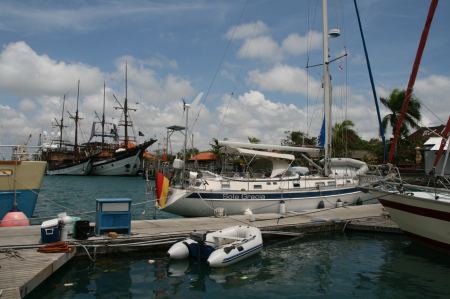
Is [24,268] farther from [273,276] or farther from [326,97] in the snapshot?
[326,97]

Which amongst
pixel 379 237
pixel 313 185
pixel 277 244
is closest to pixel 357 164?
pixel 313 185

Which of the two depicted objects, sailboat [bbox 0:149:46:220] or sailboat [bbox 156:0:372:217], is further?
sailboat [bbox 156:0:372:217]

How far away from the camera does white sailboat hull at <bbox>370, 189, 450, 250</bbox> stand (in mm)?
13023

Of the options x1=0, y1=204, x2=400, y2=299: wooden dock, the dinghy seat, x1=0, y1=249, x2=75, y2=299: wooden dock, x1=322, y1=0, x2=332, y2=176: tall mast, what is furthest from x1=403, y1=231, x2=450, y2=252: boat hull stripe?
x1=0, y1=249, x2=75, y2=299: wooden dock

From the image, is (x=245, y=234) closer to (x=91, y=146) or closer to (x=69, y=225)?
(x=69, y=225)

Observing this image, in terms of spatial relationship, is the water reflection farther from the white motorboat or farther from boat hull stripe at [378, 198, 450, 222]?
boat hull stripe at [378, 198, 450, 222]

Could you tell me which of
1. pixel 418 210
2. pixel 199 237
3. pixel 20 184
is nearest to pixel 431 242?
pixel 418 210

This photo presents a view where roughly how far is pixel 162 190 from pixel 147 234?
5158mm

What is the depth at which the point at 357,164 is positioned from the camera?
25453 millimetres

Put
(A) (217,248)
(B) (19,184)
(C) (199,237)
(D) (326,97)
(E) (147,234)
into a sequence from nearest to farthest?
1. (A) (217,248)
2. (C) (199,237)
3. (E) (147,234)
4. (B) (19,184)
5. (D) (326,97)

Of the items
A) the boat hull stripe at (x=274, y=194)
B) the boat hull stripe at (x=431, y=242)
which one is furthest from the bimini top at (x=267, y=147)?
the boat hull stripe at (x=431, y=242)

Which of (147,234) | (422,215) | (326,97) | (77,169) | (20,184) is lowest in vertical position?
(147,234)

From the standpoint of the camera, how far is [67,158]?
344 ft

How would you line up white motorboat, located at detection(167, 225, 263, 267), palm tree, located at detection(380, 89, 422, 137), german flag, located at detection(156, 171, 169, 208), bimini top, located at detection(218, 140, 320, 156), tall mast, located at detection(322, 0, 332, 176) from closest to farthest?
white motorboat, located at detection(167, 225, 263, 267)
german flag, located at detection(156, 171, 169, 208)
bimini top, located at detection(218, 140, 320, 156)
tall mast, located at detection(322, 0, 332, 176)
palm tree, located at detection(380, 89, 422, 137)
